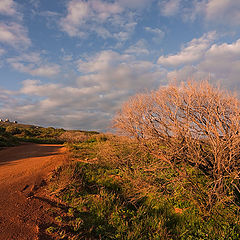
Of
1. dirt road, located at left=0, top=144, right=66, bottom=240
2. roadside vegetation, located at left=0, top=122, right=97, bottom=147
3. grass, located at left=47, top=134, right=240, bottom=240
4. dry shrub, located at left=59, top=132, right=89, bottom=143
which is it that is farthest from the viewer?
dry shrub, located at left=59, top=132, right=89, bottom=143

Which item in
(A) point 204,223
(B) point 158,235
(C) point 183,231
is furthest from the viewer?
(A) point 204,223

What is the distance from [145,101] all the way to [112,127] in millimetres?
1898

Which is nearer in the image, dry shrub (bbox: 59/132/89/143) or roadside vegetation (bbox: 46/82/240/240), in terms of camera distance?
roadside vegetation (bbox: 46/82/240/240)

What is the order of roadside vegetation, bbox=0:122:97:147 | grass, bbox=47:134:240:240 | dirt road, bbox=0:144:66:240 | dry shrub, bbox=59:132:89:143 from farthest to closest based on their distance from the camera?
1. dry shrub, bbox=59:132:89:143
2. roadside vegetation, bbox=0:122:97:147
3. grass, bbox=47:134:240:240
4. dirt road, bbox=0:144:66:240

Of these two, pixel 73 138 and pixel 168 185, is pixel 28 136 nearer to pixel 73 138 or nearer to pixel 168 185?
pixel 73 138

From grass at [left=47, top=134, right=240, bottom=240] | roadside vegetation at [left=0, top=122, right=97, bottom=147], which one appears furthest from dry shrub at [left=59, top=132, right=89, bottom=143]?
grass at [left=47, top=134, right=240, bottom=240]

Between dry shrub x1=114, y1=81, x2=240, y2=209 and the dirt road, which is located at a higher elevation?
dry shrub x1=114, y1=81, x2=240, y2=209

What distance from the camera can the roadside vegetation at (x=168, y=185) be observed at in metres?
4.25

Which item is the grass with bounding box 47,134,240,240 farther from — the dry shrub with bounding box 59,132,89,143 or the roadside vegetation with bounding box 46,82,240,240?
the dry shrub with bounding box 59,132,89,143

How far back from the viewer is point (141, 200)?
239 inches

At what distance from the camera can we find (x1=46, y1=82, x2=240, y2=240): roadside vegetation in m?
4.25

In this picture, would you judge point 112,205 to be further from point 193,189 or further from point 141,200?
point 193,189

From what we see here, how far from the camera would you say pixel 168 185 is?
5648mm

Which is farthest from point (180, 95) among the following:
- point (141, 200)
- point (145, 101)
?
point (141, 200)
